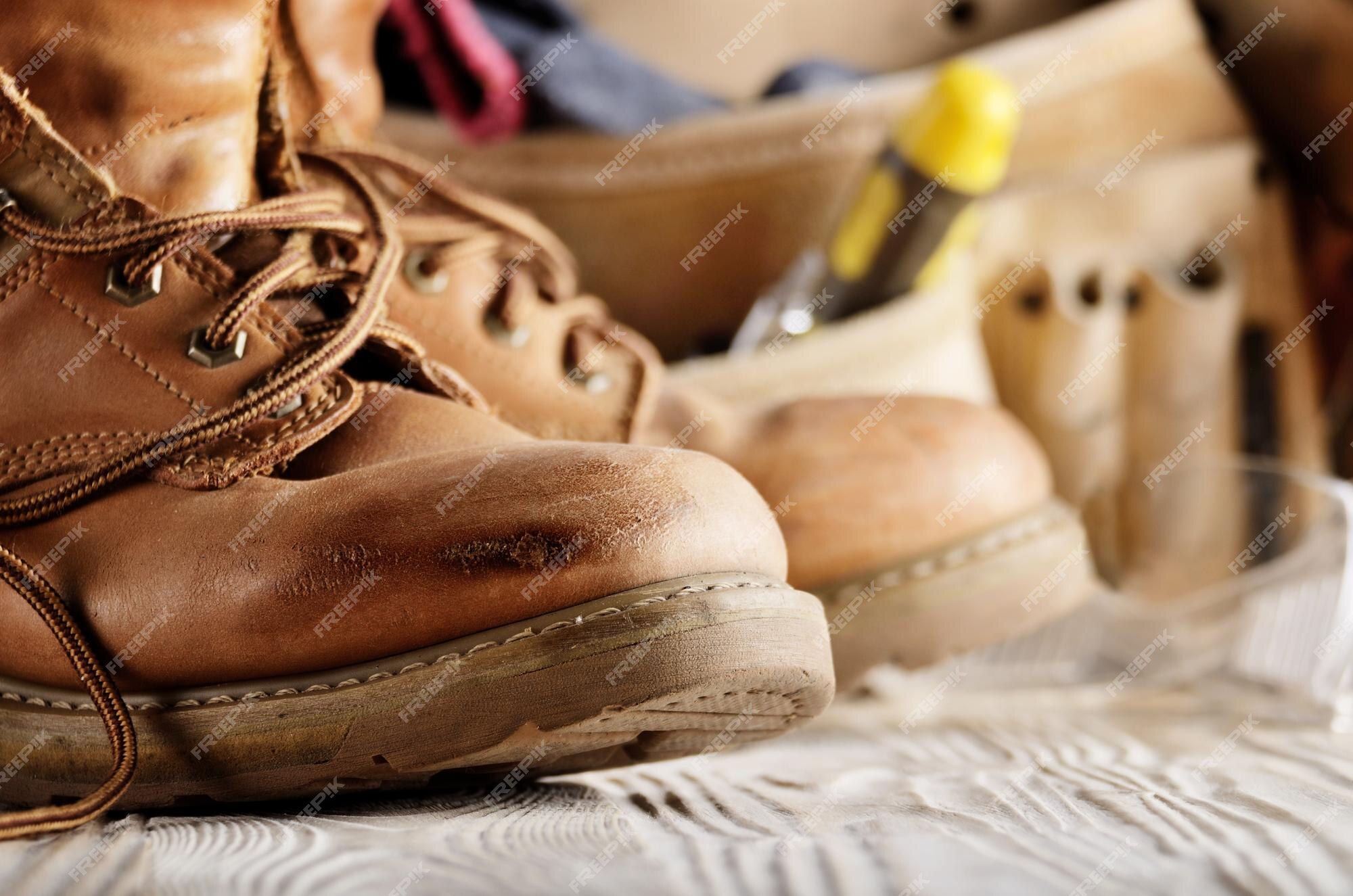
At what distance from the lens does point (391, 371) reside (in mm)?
571

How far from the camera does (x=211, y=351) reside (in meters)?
0.51

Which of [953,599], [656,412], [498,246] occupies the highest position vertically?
[498,246]

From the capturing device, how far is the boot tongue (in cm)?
51

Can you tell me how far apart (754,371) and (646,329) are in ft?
0.92

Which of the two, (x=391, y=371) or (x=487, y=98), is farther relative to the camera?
(x=487, y=98)

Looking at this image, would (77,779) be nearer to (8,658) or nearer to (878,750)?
(8,658)

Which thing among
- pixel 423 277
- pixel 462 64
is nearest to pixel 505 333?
pixel 423 277

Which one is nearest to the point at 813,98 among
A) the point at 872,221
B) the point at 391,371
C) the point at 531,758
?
the point at 872,221

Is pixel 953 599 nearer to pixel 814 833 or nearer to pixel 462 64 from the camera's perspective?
pixel 814 833

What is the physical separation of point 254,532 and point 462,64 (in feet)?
2.33

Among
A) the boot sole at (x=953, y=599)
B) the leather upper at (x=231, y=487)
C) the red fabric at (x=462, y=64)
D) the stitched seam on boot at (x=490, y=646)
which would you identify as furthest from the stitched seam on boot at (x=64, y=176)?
the red fabric at (x=462, y=64)

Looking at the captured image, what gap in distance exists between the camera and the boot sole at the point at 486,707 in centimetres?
44

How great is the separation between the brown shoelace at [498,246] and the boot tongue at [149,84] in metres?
0.09

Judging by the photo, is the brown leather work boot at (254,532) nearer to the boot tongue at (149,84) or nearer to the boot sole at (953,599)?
the boot tongue at (149,84)
